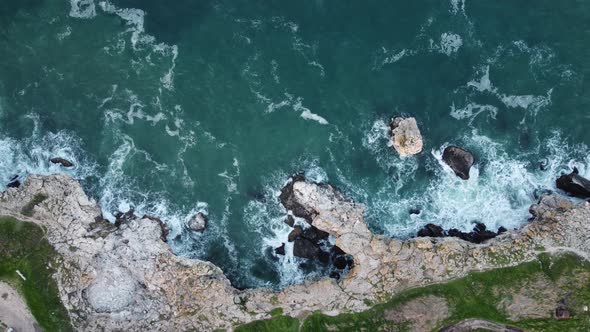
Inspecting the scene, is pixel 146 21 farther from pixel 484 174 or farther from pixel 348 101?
pixel 484 174

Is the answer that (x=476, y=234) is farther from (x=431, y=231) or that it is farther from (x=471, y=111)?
(x=471, y=111)

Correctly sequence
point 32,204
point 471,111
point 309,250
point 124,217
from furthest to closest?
point 471,111 → point 309,250 → point 124,217 → point 32,204

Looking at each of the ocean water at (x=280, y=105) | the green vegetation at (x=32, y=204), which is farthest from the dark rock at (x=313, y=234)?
the green vegetation at (x=32, y=204)

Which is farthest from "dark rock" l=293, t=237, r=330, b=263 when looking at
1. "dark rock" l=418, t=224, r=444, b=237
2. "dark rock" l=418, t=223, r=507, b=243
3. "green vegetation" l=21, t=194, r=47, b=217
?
"green vegetation" l=21, t=194, r=47, b=217

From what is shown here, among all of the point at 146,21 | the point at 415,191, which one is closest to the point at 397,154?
the point at 415,191

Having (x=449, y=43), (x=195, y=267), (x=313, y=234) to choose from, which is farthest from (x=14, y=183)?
(x=449, y=43)

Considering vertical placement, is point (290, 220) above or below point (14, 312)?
above

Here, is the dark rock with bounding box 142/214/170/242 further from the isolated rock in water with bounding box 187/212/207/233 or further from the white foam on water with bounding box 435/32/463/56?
the white foam on water with bounding box 435/32/463/56
